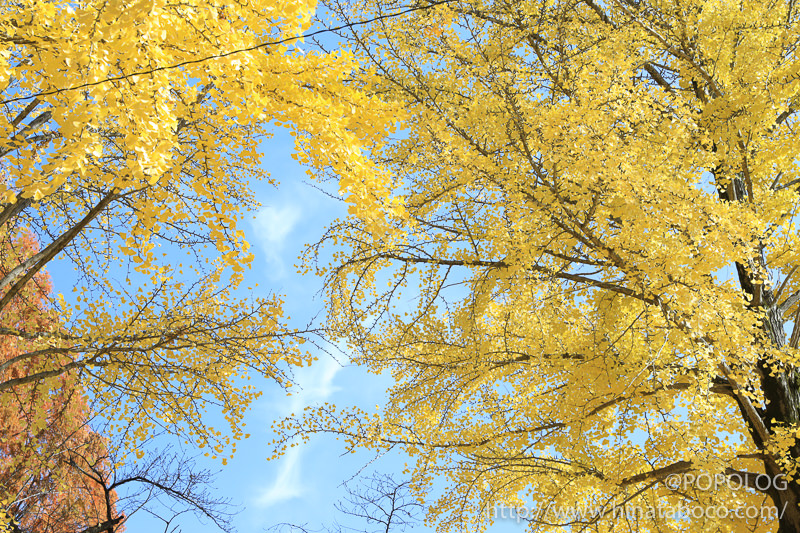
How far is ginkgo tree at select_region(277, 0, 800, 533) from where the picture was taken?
4.14 meters

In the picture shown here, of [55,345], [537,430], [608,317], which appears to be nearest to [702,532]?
[537,430]

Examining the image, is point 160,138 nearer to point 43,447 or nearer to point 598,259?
point 598,259

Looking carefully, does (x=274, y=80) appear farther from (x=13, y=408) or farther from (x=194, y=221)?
(x=13, y=408)

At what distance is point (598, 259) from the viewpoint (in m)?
5.03

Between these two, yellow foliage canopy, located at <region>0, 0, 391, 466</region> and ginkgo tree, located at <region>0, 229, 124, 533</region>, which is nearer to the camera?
yellow foliage canopy, located at <region>0, 0, 391, 466</region>

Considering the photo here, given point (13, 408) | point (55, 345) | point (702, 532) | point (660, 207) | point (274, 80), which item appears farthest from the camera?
point (13, 408)

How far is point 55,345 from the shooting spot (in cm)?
481

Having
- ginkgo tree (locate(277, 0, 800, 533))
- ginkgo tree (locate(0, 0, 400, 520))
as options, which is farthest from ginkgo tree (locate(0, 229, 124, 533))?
ginkgo tree (locate(277, 0, 800, 533))

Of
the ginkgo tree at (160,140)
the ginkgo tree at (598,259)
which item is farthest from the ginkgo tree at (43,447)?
the ginkgo tree at (598,259)

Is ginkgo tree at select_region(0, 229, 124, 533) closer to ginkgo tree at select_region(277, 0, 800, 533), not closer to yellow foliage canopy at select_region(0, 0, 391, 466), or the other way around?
yellow foliage canopy at select_region(0, 0, 391, 466)

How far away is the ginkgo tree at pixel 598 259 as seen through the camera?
13.6ft

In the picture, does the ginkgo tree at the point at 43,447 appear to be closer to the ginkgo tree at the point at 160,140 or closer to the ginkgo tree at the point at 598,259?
the ginkgo tree at the point at 160,140

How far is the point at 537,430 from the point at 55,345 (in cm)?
490

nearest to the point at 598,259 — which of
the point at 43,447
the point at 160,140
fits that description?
the point at 160,140
